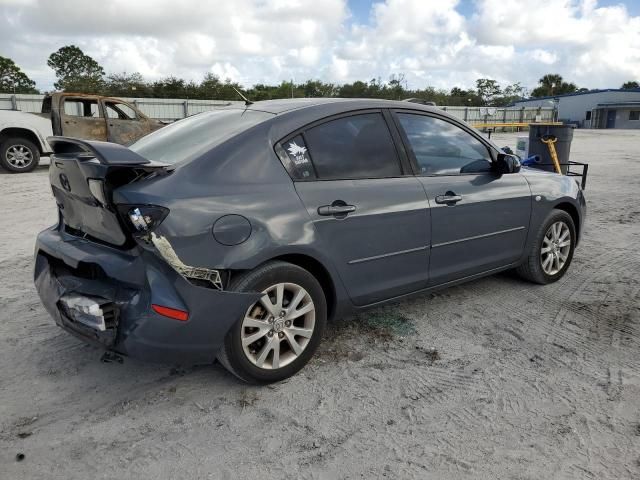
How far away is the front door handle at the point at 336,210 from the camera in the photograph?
10.1 ft

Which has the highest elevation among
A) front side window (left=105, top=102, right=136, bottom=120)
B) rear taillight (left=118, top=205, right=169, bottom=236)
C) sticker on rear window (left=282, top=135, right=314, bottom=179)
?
front side window (left=105, top=102, right=136, bottom=120)

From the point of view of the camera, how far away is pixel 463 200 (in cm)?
380

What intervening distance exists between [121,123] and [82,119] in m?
0.81

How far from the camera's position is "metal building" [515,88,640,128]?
58.2 metres

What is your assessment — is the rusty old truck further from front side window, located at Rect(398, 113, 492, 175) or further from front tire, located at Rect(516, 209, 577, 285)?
front tire, located at Rect(516, 209, 577, 285)

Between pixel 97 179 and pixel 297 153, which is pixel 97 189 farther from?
pixel 297 153

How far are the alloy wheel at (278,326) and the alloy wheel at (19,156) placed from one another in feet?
36.4

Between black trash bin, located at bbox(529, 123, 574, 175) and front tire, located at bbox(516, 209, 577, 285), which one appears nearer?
front tire, located at bbox(516, 209, 577, 285)

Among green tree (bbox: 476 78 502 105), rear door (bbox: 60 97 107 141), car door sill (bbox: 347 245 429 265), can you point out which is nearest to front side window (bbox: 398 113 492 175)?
car door sill (bbox: 347 245 429 265)

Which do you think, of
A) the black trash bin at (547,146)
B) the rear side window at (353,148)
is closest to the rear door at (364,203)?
the rear side window at (353,148)

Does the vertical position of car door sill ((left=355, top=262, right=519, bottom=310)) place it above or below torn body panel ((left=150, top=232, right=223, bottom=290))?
below

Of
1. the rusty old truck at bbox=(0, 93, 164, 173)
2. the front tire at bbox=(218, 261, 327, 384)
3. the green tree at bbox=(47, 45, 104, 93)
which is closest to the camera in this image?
the front tire at bbox=(218, 261, 327, 384)

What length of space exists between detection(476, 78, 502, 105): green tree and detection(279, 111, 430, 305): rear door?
9086 cm

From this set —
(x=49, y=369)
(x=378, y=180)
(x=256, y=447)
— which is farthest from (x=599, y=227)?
(x=49, y=369)
